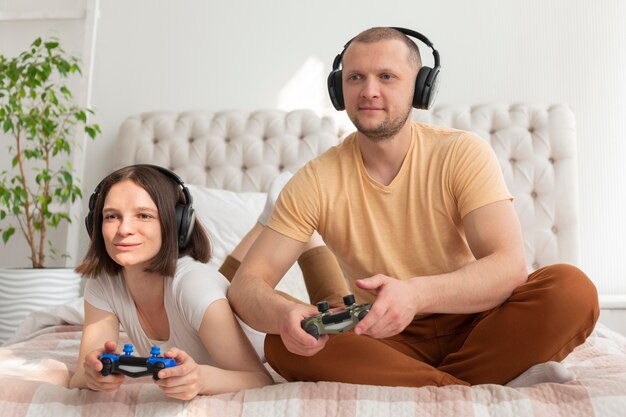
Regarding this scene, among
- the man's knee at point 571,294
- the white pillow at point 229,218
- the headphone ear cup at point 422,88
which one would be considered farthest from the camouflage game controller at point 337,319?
the white pillow at point 229,218

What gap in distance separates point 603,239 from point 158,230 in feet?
6.70

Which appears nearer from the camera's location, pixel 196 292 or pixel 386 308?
pixel 386 308

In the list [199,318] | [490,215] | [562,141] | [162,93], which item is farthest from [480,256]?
[162,93]

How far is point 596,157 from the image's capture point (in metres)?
2.80

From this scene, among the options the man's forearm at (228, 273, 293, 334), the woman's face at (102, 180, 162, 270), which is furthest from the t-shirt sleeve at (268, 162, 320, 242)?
the woman's face at (102, 180, 162, 270)

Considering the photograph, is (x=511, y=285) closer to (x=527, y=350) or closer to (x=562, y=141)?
(x=527, y=350)

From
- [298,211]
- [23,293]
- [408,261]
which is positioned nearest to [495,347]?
[408,261]

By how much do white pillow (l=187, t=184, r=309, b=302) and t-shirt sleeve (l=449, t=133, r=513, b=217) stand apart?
Result: 0.99 m

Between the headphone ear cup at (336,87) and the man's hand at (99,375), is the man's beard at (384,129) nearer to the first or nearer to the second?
the headphone ear cup at (336,87)

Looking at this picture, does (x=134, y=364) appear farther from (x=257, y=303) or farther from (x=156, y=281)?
(x=156, y=281)

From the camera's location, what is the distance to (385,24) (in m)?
2.96

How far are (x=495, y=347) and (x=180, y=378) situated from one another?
57 cm

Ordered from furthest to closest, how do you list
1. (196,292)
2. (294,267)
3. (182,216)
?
(294,267) → (182,216) → (196,292)

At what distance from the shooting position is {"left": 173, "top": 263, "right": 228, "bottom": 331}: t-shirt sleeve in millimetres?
1309
